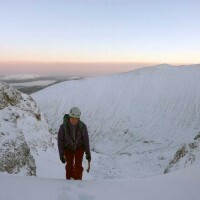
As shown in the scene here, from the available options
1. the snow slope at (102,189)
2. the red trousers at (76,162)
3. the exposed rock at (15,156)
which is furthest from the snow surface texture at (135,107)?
the snow slope at (102,189)

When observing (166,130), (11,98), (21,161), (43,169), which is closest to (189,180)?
(21,161)

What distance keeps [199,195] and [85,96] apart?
3294 inches

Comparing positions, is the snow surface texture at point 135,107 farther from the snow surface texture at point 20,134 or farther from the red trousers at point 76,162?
the red trousers at point 76,162

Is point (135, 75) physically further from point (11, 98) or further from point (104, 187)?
point (104, 187)

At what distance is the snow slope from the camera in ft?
19.2

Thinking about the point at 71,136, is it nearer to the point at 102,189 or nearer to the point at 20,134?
the point at 102,189

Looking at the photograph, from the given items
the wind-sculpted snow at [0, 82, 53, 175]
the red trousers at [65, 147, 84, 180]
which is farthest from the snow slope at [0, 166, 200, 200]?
the wind-sculpted snow at [0, 82, 53, 175]

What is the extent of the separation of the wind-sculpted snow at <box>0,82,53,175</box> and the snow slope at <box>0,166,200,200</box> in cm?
709

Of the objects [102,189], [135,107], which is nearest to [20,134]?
[102,189]

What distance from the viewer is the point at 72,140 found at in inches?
311

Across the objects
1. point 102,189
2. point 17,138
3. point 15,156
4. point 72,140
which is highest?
Result: point 72,140

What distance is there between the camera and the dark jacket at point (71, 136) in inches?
308

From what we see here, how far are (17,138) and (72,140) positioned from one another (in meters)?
7.13

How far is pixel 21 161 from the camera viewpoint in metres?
13.9
